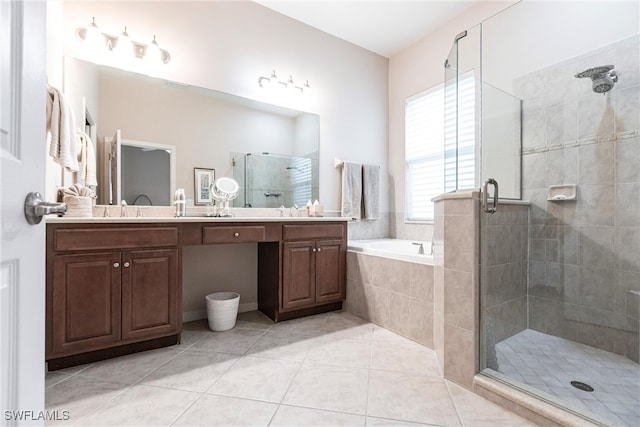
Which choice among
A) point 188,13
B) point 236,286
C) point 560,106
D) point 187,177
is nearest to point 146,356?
point 236,286

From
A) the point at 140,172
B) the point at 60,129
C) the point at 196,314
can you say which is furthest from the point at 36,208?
the point at 196,314

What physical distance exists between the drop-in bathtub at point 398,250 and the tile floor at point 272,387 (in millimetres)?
578

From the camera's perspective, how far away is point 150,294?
1830 mm

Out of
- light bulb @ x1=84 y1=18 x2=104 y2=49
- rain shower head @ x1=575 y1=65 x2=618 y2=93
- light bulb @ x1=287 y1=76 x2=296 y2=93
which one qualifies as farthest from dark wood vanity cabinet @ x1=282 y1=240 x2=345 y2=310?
rain shower head @ x1=575 y1=65 x2=618 y2=93

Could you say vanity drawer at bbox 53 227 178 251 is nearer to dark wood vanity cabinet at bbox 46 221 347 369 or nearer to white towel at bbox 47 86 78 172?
dark wood vanity cabinet at bbox 46 221 347 369

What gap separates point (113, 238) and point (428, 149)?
296 centimetres

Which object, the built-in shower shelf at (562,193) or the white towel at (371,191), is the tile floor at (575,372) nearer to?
the built-in shower shelf at (562,193)

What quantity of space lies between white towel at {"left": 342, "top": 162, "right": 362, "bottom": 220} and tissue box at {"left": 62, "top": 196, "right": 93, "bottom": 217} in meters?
2.18

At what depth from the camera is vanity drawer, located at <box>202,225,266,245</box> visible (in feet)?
6.77

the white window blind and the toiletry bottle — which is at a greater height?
the white window blind

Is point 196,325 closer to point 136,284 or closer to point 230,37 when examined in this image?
point 136,284

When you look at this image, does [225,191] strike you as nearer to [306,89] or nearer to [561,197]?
[306,89]

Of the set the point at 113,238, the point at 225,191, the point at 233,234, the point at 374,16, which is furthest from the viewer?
the point at 374,16

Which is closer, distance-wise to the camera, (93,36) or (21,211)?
(21,211)
